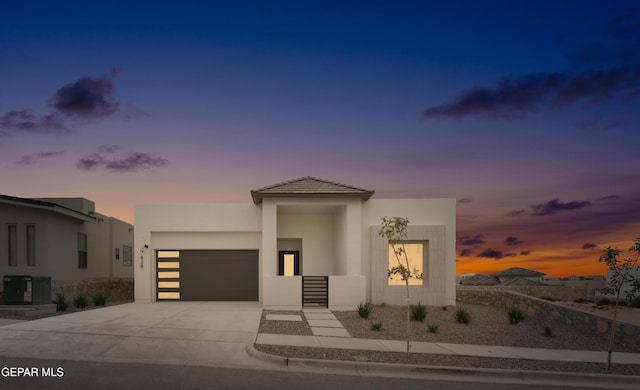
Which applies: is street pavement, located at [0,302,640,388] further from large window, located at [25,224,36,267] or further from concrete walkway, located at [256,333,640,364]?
large window, located at [25,224,36,267]

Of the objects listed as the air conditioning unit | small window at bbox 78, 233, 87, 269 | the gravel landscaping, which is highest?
small window at bbox 78, 233, 87, 269

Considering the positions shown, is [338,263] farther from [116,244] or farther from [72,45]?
[116,244]

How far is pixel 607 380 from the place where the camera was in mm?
10281

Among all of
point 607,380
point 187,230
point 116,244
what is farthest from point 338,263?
point 116,244

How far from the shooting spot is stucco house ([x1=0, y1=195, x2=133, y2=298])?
22688mm

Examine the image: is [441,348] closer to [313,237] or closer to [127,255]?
[313,237]

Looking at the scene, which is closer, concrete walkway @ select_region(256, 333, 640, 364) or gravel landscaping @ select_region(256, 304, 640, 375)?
gravel landscaping @ select_region(256, 304, 640, 375)

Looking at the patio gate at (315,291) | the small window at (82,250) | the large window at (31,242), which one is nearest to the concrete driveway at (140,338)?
the patio gate at (315,291)

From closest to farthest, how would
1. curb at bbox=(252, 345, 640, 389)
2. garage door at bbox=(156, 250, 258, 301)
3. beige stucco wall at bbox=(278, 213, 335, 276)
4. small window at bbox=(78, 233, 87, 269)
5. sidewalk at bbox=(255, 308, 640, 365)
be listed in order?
curb at bbox=(252, 345, 640, 389) < sidewalk at bbox=(255, 308, 640, 365) < garage door at bbox=(156, 250, 258, 301) < beige stucco wall at bbox=(278, 213, 335, 276) < small window at bbox=(78, 233, 87, 269)

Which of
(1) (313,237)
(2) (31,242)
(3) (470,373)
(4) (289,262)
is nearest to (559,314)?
(3) (470,373)

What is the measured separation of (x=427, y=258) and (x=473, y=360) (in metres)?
11.3

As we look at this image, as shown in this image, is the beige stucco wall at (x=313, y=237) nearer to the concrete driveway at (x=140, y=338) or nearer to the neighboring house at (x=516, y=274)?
the concrete driveway at (x=140, y=338)

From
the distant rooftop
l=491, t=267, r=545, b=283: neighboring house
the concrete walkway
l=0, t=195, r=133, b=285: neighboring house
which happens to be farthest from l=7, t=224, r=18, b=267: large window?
l=491, t=267, r=545, b=283: neighboring house

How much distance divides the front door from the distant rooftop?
4198mm
